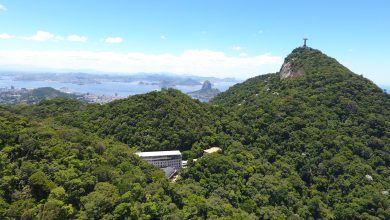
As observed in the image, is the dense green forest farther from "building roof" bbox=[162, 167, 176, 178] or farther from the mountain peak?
"building roof" bbox=[162, 167, 176, 178]

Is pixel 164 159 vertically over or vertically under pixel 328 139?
under

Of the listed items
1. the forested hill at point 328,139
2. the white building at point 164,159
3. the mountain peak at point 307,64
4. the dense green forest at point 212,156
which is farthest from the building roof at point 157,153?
the mountain peak at point 307,64

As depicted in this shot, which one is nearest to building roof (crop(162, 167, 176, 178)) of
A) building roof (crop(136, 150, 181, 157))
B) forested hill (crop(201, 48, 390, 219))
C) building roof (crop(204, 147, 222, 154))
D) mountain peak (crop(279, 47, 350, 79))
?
building roof (crop(136, 150, 181, 157))

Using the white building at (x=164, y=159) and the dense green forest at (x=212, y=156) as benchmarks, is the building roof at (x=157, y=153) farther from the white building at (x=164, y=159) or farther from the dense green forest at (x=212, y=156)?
the dense green forest at (x=212, y=156)

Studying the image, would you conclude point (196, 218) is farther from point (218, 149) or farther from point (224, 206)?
point (218, 149)

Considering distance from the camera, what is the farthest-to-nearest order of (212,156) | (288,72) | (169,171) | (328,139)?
1. (288,72)
2. (328,139)
3. (212,156)
4. (169,171)

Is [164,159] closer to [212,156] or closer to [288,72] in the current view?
[212,156]

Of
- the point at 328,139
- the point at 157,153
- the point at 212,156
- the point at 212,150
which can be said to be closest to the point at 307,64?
the point at 328,139

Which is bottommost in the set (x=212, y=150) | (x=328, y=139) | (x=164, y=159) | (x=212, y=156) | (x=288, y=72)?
(x=164, y=159)
